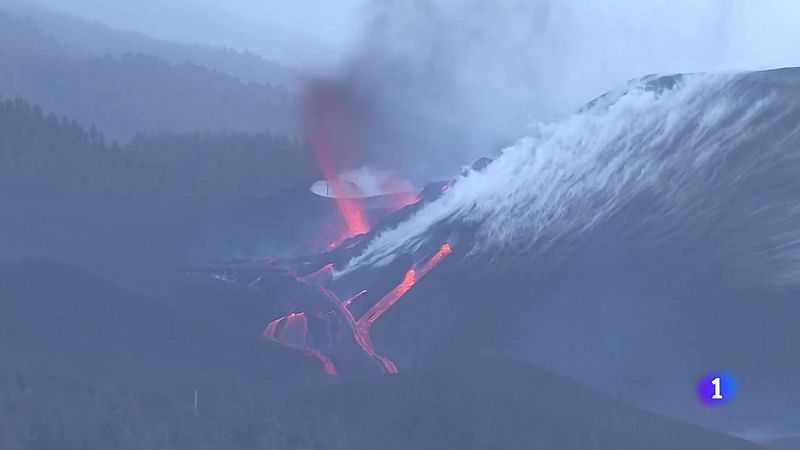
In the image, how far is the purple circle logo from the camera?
1223 inches

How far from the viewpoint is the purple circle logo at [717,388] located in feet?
102

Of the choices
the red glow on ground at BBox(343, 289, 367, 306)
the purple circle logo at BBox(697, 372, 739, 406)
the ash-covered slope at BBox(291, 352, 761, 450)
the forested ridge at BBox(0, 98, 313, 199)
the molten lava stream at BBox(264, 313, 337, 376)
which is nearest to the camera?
the ash-covered slope at BBox(291, 352, 761, 450)

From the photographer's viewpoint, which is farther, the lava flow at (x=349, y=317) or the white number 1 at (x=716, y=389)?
the lava flow at (x=349, y=317)

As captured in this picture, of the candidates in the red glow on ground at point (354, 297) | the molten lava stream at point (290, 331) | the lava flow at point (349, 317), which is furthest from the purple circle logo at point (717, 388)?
the red glow on ground at point (354, 297)

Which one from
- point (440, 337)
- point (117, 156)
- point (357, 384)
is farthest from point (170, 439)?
point (117, 156)

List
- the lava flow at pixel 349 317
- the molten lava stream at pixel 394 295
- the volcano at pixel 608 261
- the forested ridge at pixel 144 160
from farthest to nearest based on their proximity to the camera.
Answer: the forested ridge at pixel 144 160, the molten lava stream at pixel 394 295, the lava flow at pixel 349 317, the volcano at pixel 608 261

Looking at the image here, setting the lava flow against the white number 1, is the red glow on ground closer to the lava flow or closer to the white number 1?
the lava flow

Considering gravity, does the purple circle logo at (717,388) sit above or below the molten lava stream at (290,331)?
below

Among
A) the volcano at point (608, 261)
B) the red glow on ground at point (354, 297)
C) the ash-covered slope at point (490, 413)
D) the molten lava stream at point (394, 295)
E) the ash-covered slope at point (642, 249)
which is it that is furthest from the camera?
the red glow on ground at point (354, 297)

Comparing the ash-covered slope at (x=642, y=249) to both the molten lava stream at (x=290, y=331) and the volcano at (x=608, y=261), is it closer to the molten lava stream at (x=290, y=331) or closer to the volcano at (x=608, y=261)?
the volcano at (x=608, y=261)

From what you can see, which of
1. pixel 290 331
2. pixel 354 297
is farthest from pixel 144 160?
pixel 290 331

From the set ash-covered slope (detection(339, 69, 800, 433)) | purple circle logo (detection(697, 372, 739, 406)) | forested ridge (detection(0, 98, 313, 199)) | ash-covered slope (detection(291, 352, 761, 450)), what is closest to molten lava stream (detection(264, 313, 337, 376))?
ash-covered slope (detection(339, 69, 800, 433))

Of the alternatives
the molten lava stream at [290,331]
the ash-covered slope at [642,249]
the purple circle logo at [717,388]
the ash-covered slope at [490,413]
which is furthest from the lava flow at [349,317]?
the purple circle logo at [717,388]

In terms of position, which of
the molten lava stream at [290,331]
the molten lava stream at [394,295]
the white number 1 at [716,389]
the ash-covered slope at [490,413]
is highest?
the molten lava stream at [394,295]
